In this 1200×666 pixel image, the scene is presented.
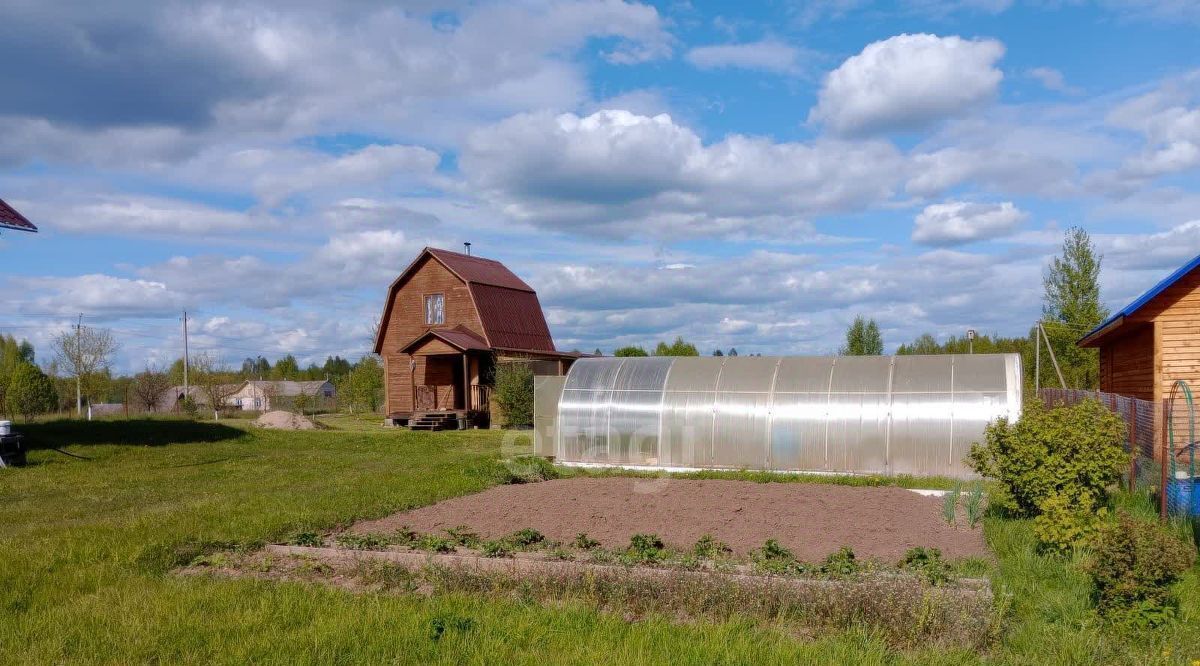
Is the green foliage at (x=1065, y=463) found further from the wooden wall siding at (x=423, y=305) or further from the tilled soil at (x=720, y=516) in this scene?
the wooden wall siding at (x=423, y=305)

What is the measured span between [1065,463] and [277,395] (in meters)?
45.4

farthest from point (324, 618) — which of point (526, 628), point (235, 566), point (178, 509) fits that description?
point (178, 509)

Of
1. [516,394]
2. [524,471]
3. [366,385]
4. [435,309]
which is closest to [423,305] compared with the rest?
[435,309]

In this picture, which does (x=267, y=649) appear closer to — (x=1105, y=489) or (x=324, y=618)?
(x=324, y=618)

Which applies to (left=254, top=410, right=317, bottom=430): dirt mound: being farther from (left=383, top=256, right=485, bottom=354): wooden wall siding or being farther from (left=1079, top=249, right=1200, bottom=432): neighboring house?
(left=1079, top=249, right=1200, bottom=432): neighboring house

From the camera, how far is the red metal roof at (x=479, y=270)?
111 ft

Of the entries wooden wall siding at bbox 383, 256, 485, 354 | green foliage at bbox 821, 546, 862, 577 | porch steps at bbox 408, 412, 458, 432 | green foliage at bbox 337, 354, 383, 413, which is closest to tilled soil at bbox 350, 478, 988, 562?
green foliage at bbox 821, 546, 862, 577

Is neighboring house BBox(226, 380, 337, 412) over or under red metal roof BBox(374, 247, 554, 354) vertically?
under

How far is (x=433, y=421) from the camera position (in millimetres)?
30922

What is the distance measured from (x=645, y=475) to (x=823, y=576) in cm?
900

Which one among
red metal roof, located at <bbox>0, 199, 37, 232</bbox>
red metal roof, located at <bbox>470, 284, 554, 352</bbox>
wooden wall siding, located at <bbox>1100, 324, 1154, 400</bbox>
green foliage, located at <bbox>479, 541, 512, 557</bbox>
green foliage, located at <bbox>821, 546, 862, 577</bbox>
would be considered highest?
red metal roof, located at <bbox>0, 199, 37, 232</bbox>

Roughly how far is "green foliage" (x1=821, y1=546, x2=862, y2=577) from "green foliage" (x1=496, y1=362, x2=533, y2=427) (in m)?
22.3

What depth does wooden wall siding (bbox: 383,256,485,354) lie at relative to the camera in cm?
3347

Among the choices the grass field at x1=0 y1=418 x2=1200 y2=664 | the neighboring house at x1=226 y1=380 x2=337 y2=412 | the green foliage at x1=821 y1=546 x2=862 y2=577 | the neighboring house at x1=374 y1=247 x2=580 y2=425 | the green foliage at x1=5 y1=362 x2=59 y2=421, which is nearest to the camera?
the grass field at x1=0 y1=418 x2=1200 y2=664
